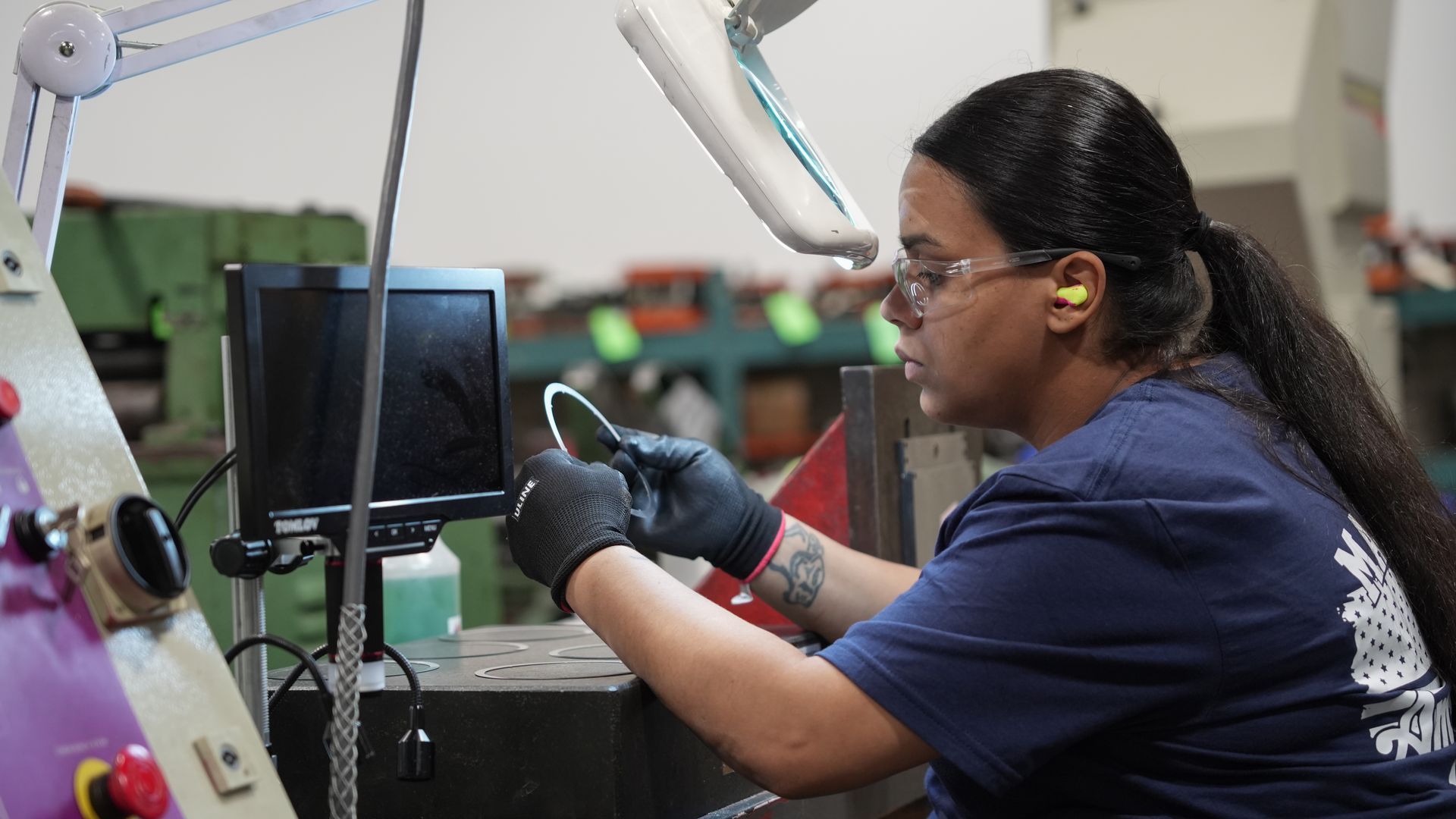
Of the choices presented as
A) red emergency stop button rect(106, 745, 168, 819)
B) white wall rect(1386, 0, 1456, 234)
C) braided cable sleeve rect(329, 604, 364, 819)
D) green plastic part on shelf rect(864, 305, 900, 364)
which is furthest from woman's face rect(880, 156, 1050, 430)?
white wall rect(1386, 0, 1456, 234)

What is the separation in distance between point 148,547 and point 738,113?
0.56 m

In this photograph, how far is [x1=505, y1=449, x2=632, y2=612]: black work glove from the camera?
105cm

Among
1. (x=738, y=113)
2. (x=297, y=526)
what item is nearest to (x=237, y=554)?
(x=297, y=526)

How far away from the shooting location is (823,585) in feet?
4.43

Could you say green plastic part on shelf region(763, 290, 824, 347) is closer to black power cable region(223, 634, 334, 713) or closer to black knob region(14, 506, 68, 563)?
black power cable region(223, 634, 334, 713)

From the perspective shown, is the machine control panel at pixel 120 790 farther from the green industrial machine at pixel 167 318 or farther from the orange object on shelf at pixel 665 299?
the orange object on shelf at pixel 665 299

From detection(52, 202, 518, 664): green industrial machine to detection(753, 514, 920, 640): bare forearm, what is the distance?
999 millimetres

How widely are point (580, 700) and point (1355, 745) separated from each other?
0.56m

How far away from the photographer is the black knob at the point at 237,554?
0.85 meters

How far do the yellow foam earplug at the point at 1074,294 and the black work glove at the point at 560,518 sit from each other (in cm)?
41

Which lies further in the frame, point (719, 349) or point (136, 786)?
point (719, 349)

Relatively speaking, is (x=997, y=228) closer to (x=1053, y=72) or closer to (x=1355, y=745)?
(x=1053, y=72)

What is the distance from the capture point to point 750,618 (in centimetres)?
148

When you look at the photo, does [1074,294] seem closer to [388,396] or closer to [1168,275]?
[1168,275]
